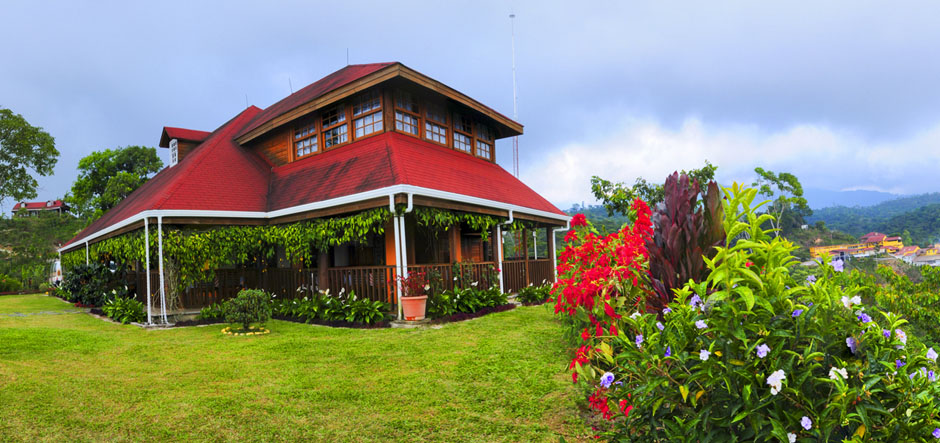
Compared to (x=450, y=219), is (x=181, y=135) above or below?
above

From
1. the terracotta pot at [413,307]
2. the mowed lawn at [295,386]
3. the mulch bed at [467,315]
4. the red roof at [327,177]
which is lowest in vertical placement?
the mulch bed at [467,315]

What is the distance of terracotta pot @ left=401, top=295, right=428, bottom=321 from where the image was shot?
31.2ft

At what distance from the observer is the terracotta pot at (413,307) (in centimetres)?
952

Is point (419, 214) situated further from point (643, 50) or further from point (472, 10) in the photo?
point (643, 50)

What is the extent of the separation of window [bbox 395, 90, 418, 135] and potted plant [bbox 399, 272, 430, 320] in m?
4.91

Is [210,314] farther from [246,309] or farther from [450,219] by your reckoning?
[450,219]

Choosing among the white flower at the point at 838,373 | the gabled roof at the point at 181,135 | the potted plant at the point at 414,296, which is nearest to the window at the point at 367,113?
the potted plant at the point at 414,296

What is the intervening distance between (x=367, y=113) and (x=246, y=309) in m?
6.22

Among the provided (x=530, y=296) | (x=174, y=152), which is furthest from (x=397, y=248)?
(x=174, y=152)

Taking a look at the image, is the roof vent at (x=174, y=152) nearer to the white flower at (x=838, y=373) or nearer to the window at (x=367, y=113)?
the window at (x=367, y=113)

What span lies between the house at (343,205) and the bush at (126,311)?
0.44 metres

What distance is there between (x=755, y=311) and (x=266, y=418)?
3.96m

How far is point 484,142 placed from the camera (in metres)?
16.8

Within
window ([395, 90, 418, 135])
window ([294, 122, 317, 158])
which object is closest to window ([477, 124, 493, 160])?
window ([395, 90, 418, 135])
